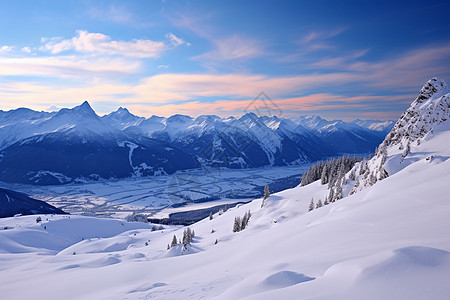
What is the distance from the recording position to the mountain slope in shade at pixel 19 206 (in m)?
143

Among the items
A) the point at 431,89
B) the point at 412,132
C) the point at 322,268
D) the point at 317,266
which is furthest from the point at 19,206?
the point at 431,89

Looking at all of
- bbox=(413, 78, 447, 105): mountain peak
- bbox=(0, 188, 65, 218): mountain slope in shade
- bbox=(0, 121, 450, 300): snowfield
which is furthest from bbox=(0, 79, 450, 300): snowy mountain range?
bbox=(0, 188, 65, 218): mountain slope in shade

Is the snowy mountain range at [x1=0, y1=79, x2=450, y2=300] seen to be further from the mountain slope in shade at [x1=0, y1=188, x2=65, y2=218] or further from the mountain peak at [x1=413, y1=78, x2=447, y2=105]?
the mountain slope in shade at [x1=0, y1=188, x2=65, y2=218]

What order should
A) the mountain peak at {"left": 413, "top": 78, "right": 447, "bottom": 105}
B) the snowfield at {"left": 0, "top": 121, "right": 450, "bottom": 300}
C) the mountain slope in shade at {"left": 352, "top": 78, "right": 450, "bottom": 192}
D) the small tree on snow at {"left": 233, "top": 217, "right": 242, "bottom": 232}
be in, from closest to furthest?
the snowfield at {"left": 0, "top": 121, "right": 450, "bottom": 300} → the mountain slope in shade at {"left": 352, "top": 78, "right": 450, "bottom": 192} → the small tree on snow at {"left": 233, "top": 217, "right": 242, "bottom": 232} → the mountain peak at {"left": 413, "top": 78, "right": 447, "bottom": 105}

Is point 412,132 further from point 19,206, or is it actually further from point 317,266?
point 19,206

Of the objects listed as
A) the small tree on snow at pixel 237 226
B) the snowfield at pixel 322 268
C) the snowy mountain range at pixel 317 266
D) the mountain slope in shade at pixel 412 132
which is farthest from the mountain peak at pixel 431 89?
the small tree on snow at pixel 237 226

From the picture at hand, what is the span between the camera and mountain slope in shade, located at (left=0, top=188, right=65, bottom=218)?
14262 cm

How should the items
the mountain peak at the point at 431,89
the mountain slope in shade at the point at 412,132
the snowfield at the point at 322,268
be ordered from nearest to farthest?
1. the snowfield at the point at 322,268
2. the mountain slope in shade at the point at 412,132
3. the mountain peak at the point at 431,89

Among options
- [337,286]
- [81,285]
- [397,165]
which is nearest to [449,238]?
[337,286]

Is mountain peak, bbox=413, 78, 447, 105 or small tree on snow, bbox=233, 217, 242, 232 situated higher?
mountain peak, bbox=413, 78, 447, 105

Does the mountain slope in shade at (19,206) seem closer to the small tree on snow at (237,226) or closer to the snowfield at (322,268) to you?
the small tree on snow at (237,226)

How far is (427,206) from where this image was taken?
15000 millimetres

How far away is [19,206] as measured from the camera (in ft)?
488

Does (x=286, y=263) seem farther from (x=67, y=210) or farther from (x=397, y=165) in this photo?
(x=67, y=210)
